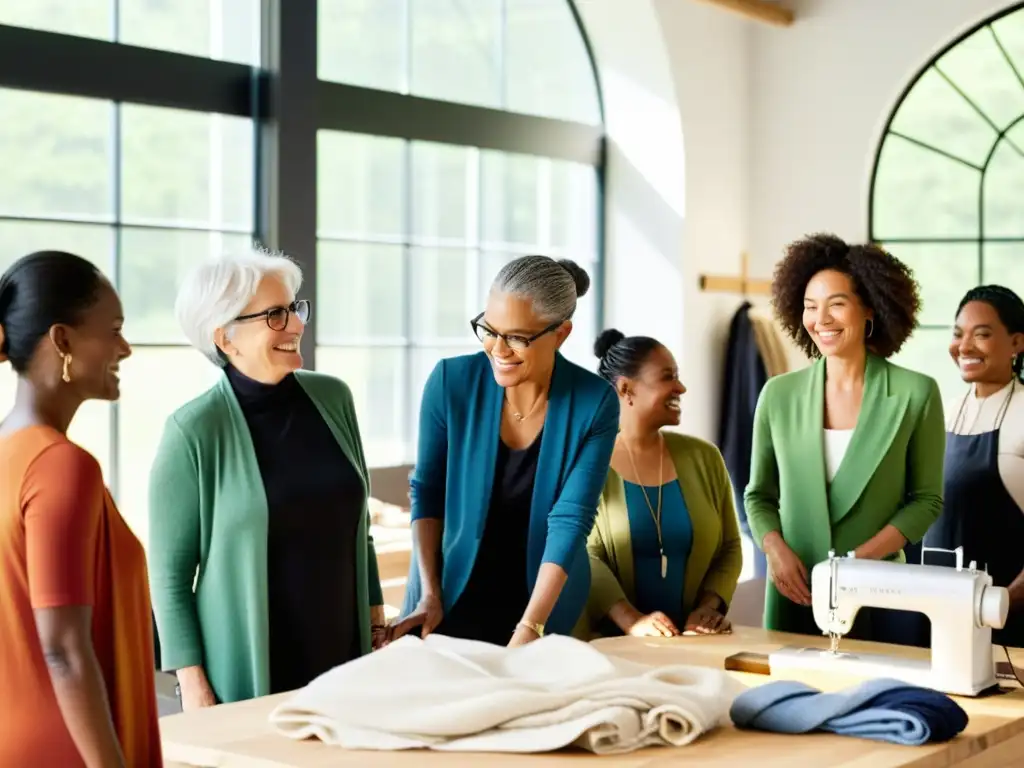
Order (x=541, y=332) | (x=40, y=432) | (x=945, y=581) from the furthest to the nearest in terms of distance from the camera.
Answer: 1. (x=541, y=332)
2. (x=945, y=581)
3. (x=40, y=432)

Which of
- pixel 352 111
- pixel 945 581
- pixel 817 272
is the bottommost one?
pixel 945 581

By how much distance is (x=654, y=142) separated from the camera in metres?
6.57

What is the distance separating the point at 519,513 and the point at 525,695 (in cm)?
77

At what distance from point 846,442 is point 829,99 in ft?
11.9

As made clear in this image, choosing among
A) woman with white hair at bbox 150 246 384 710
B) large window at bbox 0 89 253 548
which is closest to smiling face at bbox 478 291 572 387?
woman with white hair at bbox 150 246 384 710

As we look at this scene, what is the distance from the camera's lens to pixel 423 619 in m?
2.97

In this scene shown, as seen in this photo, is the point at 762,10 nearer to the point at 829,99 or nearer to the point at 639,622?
the point at 829,99

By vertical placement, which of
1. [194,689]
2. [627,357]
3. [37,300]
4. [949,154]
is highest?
[949,154]

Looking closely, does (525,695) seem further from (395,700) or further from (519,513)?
(519,513)

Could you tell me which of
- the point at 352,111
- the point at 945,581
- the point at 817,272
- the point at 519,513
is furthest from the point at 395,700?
the point at 352,111

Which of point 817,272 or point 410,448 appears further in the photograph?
point 410,448

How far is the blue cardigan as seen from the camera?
2938 millimetres

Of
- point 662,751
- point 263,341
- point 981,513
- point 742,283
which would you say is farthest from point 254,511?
point 742,283

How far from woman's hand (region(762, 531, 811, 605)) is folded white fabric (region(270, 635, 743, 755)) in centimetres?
90
